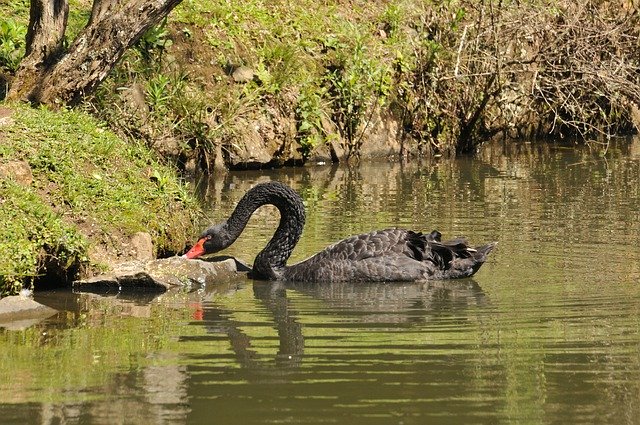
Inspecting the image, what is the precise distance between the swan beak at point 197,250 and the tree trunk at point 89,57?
3433 mm

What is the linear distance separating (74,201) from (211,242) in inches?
51.7

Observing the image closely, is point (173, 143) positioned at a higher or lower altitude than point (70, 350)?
higher

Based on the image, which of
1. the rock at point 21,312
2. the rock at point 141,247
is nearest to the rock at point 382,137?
the rock at point 141,247

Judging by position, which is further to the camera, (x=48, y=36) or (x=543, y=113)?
(x=543, y=113)

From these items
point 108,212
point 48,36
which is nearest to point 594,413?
point 108,212

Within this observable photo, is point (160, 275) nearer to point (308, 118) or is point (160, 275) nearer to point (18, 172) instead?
point (18, 172)

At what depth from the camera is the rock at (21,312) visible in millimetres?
10180

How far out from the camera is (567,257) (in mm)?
12945

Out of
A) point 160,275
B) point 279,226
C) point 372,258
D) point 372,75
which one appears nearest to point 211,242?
point 279,226

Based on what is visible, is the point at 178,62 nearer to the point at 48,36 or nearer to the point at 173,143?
the point at 173,143

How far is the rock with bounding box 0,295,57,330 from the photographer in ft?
33.4

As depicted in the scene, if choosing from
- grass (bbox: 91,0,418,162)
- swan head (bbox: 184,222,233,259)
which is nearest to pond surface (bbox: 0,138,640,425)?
swan head (bbox: 184,222,233,259)

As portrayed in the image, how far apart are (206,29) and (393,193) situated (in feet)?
16.9

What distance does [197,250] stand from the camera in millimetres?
12727
